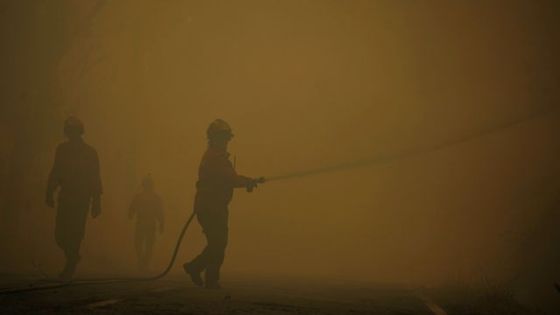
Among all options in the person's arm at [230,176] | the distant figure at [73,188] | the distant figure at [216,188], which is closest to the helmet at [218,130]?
the distant figure at [216,188]

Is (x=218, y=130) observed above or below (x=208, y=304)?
above

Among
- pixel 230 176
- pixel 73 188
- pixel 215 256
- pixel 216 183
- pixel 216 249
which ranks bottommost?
pixel 215 256

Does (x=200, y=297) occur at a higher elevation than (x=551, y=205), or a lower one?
lower

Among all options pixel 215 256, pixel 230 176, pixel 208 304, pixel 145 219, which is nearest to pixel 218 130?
pixel 230 176

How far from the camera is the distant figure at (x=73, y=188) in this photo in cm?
1024

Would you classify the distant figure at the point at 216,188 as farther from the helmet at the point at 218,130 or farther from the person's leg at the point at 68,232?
the person's leg at the point at 68,232

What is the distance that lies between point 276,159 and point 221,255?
8030 cm

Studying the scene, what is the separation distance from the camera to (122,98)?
3322 inches

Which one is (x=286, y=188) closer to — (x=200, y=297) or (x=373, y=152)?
(x=373, y=152)

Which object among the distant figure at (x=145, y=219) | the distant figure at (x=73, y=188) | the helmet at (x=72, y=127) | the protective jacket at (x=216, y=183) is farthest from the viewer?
the distant figure at (x=145, y=219)

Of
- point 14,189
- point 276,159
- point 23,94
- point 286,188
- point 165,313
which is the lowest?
point 165,313

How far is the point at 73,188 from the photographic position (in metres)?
10.6

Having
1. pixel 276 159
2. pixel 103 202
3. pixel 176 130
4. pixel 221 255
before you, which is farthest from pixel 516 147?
pixel 176 130

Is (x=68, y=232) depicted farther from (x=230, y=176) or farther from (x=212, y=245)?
(x=230, y=176)
